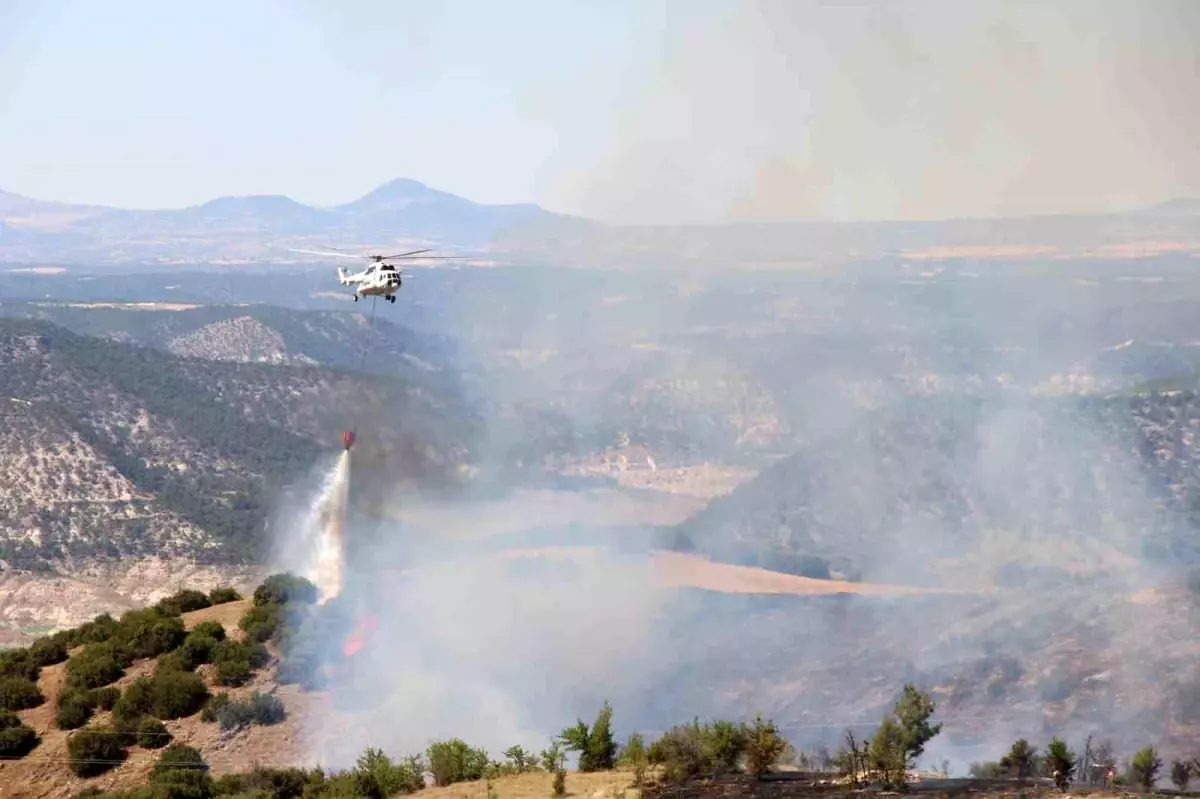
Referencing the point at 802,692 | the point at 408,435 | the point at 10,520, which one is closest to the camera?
the point at 802,692

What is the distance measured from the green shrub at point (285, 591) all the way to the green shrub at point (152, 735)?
38.7 feet

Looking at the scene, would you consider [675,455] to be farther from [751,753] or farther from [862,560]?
[751,753]

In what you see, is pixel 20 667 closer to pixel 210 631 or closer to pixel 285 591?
pixel 210 631

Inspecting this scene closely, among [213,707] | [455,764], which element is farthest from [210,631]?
[455,764]

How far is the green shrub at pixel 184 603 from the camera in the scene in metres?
75.6

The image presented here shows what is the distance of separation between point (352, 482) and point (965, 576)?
5118cm

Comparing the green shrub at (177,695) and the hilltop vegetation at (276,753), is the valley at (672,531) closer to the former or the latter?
the green shrub at (177,695)

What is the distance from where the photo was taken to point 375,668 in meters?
74.9

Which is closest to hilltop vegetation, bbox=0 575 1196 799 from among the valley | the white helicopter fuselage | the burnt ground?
the burnt ground

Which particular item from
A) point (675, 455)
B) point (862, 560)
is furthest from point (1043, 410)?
point (675, 455)

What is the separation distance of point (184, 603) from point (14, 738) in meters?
17.9

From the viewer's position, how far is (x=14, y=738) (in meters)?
59.8

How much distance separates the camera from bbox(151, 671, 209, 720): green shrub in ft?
207

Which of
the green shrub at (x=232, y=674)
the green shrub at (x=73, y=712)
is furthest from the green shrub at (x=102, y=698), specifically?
the green shrub at (x=232, y=674)
